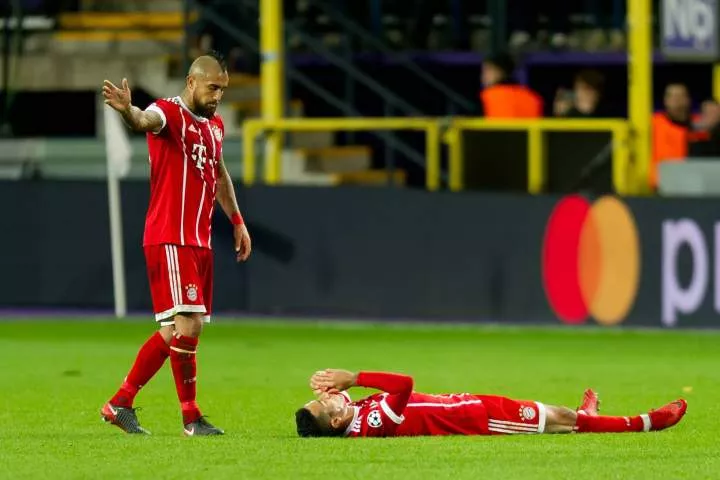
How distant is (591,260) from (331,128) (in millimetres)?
3214

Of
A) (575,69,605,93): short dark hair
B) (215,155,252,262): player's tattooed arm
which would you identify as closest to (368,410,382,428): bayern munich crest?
(215,155,252,262): player's tattooed arm

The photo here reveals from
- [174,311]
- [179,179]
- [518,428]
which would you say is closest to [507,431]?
[518,428]

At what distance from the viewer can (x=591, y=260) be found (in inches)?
779

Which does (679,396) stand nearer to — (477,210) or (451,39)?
(477,210)

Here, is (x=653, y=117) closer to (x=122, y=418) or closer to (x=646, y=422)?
(x=646, y=422)

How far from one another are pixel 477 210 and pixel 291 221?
1868mm

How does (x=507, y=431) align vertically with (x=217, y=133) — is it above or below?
below

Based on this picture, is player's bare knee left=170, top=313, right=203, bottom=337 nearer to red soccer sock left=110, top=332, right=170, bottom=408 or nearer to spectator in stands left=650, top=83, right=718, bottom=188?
red soccer sock left=110, top=332, right=170, bottom=408

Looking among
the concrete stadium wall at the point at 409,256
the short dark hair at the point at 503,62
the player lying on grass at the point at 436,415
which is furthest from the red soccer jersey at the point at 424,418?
the short dark hair at the point at 503,62

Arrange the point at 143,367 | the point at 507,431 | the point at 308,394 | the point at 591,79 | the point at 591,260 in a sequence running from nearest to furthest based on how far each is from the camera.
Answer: the point at 507,431 → the point at 143,367 → the point at 308,394 → the point at 591,260 → the point at 591,79

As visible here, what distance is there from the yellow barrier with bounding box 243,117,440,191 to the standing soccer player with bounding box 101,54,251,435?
31.9 feet

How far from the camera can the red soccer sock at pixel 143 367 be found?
11.6 meters

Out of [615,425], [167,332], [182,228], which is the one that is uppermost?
[182,228]

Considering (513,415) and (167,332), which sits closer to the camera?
(513,415)
